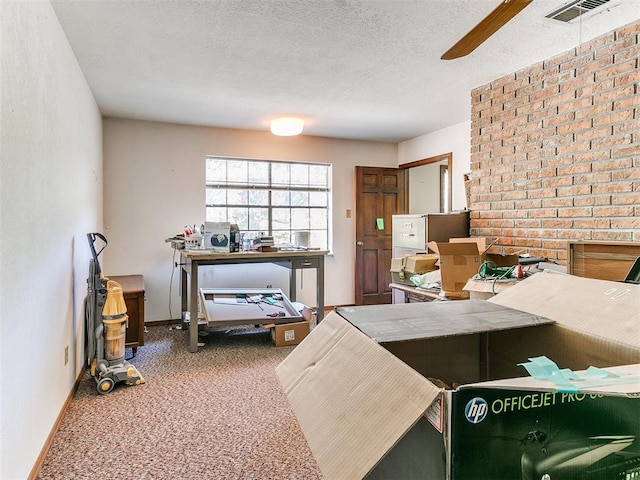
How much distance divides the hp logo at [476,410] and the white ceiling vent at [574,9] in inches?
102

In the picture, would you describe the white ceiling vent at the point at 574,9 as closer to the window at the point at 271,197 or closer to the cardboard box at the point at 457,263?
the cardboard box at the point at 457,263

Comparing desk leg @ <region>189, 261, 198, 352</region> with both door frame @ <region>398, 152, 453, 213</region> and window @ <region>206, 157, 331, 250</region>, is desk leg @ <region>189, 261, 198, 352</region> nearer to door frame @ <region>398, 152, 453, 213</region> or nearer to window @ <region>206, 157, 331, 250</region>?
window @ <region>206, 157, 331, 250</region>

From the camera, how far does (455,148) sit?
4770 millimetres

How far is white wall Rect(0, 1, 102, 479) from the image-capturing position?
150cm

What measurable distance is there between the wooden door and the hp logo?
511 cm

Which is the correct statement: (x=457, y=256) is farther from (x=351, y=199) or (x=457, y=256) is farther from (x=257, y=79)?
(x=351, y=199)

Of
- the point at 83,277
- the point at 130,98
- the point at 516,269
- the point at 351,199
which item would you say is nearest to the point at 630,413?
the point at 516,269

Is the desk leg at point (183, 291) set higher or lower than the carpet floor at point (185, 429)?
higher

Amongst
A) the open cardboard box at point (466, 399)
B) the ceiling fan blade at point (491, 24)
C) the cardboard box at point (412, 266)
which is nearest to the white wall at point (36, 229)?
the open cardboard box at point (466, 399)

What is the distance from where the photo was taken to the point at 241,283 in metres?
5.06

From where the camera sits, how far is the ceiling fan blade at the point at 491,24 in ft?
4.86

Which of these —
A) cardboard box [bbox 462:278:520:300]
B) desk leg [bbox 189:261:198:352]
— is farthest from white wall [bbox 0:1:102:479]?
cardboard box [bbox 462:278:520:300]

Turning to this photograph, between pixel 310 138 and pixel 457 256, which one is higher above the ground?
pixel 310 138

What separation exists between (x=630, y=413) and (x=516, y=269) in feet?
7.46
